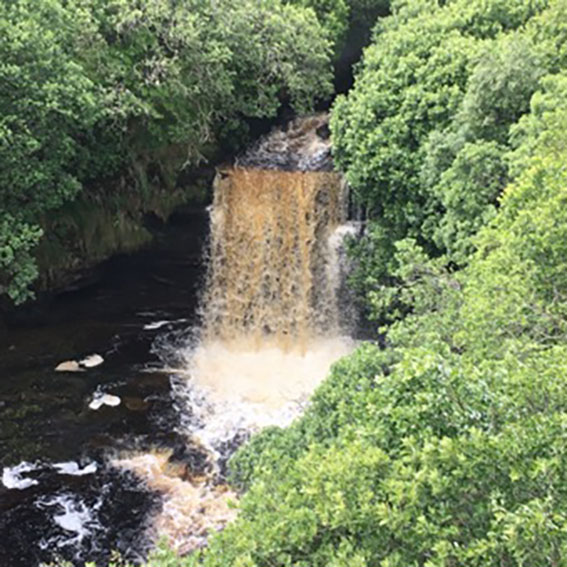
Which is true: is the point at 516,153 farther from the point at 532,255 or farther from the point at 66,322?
the point at 66,322

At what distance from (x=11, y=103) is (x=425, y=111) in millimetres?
8499

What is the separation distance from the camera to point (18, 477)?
11.2 m

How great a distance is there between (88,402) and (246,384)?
3.92 metres

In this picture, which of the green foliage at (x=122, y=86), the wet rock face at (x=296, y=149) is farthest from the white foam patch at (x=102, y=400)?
the wet rock face at (x=296, y=149)

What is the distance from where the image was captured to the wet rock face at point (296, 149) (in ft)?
55.0

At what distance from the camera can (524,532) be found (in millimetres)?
4242

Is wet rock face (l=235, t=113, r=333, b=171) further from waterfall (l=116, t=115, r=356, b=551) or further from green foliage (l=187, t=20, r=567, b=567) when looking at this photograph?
green foliage (l=187, t=20, r=567, b=567)

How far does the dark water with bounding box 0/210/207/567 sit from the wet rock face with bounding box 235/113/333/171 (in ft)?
8.52

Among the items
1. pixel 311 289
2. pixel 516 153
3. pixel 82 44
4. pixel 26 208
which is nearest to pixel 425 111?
pixel 516 153

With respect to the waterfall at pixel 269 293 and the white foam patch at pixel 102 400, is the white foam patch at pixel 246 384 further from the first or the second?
the white foam patch at pixel 102 400

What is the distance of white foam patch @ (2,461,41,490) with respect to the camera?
10992mm

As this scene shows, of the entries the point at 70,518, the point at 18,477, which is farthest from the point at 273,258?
the point at 70,518

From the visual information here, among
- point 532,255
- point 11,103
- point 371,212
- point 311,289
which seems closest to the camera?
point 532,255

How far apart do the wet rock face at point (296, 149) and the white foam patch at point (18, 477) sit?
9.36 m
